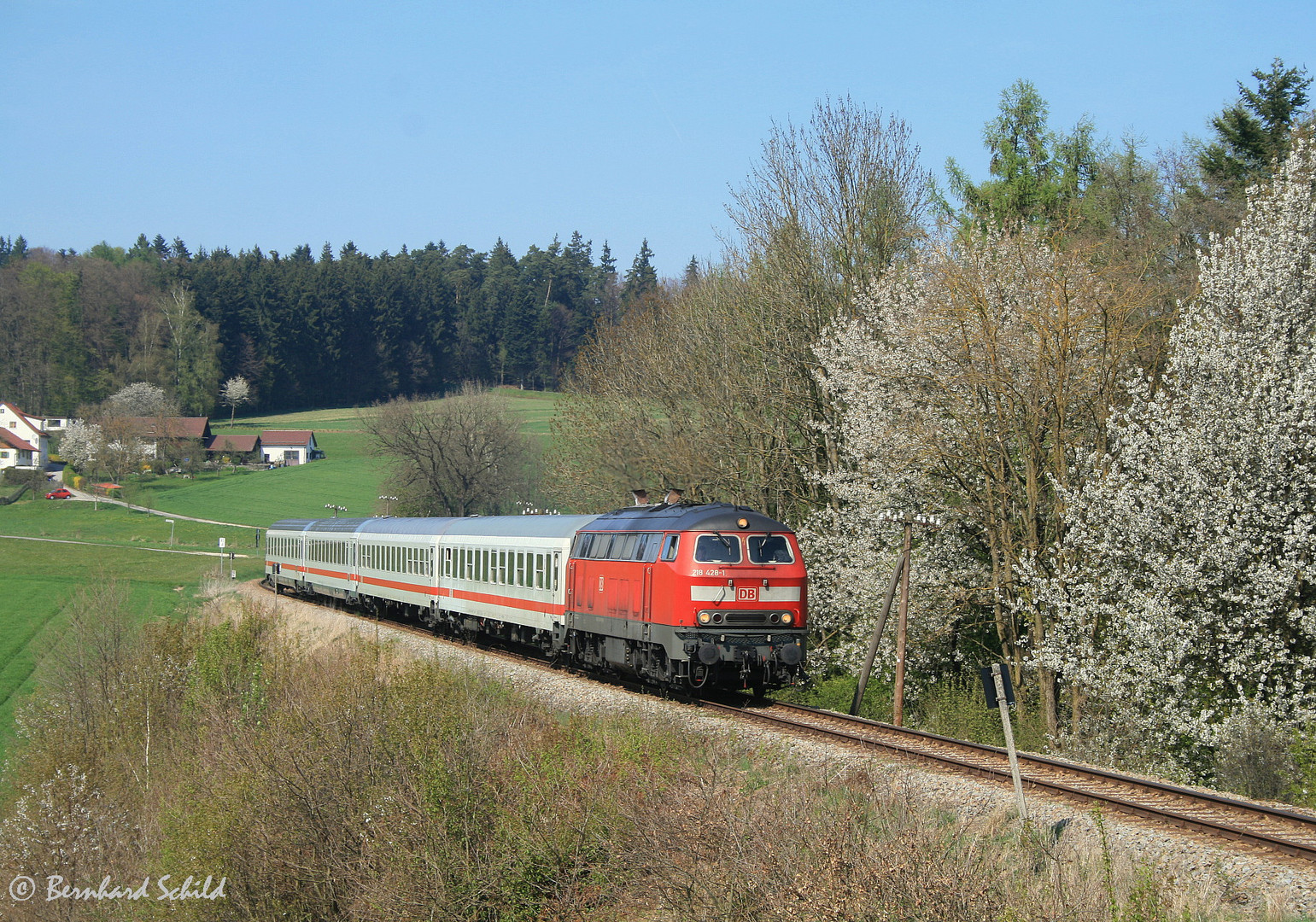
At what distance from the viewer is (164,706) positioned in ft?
77.6

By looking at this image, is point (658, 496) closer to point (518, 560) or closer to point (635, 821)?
point (518, 560)

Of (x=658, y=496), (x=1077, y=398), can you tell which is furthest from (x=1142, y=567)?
(x=658, y=496)

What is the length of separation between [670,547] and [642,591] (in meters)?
1.13

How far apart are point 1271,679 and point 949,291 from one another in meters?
9.17

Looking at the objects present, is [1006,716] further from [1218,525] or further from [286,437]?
[286,437]

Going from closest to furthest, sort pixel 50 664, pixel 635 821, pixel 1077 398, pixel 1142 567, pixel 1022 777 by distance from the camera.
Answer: pixel 635 821
pixel 1022 777
pixel 1142 567
pixel 1077 398
pixel 50 664

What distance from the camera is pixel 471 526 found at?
2736 centimetres

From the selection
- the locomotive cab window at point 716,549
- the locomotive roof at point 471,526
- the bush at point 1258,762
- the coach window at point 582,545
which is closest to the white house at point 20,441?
the locomotive roof at point 471,526

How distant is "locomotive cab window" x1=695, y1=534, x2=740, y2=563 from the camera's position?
16031 millimetres

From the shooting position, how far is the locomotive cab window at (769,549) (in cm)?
1641

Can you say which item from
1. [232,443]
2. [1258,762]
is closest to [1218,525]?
[1258,762]

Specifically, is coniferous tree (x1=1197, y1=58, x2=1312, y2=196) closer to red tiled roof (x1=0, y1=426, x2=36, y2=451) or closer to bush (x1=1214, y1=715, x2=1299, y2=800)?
bush (x1=1214, y1=715, x2=1299, y2=800)

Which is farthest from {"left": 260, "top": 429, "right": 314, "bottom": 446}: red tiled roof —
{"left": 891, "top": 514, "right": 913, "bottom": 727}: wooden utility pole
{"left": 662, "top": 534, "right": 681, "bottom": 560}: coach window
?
{"left": 662, "top": 534, "right": 681, "bottom": 560}: coach window

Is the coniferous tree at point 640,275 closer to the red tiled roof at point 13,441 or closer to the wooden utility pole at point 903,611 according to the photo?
the red tiled roof at point 13,441
